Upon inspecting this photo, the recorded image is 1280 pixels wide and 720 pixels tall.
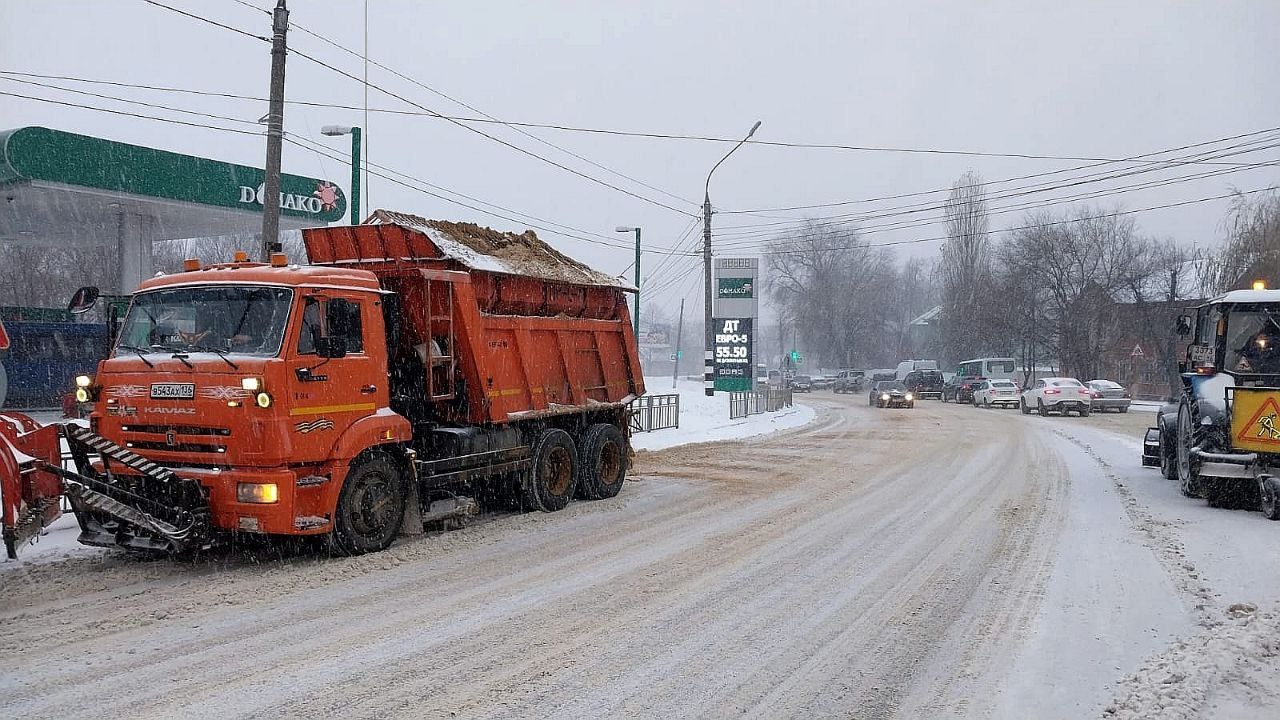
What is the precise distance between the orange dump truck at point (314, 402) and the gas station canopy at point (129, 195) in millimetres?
13815

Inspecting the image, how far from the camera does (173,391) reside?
7.61 meters

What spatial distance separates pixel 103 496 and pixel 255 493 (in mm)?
1142

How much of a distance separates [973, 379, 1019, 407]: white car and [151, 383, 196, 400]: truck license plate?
37858mm

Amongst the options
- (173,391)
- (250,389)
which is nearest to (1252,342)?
(250,389)

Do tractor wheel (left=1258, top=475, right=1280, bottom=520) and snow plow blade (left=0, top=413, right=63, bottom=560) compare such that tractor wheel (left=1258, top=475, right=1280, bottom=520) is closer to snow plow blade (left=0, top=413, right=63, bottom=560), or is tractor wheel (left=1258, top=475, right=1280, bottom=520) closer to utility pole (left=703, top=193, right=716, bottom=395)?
snow plow blade (left=0, top=413, right=63, bottom=560)

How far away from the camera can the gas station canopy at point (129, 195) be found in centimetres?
2023

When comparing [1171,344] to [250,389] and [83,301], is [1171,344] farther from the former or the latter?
[83,301]

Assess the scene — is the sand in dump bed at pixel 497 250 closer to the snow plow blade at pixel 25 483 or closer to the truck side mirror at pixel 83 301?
the truck side mirror at pixel 83 301

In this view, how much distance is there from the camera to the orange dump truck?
24.5 ft

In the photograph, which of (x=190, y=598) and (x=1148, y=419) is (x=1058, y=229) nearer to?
(x=1148, y=419)

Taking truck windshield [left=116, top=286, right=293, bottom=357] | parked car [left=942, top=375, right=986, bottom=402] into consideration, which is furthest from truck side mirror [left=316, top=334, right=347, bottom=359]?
parked car [left=942, top=375, right=986, bottom=402]

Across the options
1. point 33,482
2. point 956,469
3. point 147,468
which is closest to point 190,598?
point 147,468

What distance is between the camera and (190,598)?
6887 mm

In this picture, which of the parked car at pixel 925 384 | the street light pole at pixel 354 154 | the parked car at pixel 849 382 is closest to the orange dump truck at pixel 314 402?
the street light pole at pixel 354 154
